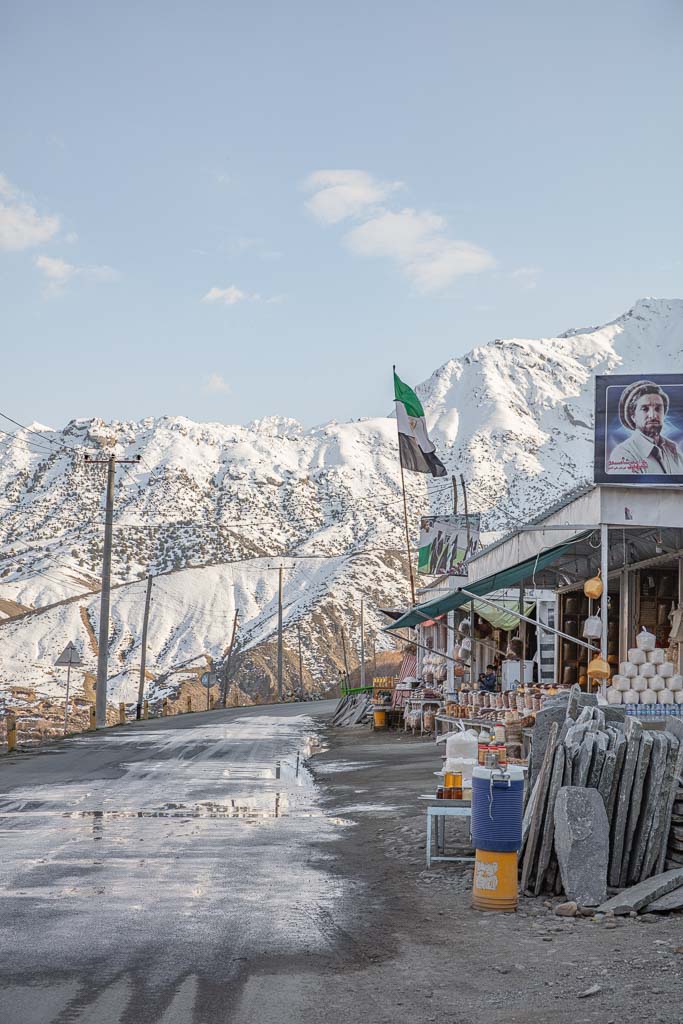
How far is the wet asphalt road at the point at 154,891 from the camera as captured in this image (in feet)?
21.4

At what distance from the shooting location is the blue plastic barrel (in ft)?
29.5

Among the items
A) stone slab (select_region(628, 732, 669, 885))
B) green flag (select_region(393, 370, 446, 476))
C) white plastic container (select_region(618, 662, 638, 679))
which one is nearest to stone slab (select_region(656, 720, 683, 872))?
stone slab (select_region(628, 732, 669, 885))

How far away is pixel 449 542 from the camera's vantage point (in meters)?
35.6

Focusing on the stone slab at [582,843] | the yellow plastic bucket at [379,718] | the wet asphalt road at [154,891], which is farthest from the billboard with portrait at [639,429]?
the yellow plastic bucket at [379,718]

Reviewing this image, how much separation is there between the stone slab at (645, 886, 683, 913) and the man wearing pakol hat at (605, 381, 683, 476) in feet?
27.2

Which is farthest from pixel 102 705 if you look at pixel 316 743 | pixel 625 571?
pixel 625 571

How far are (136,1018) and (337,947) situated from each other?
79.5 inches

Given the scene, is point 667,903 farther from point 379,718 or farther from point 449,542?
point 449,542

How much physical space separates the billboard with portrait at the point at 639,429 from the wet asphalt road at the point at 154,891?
6.25m

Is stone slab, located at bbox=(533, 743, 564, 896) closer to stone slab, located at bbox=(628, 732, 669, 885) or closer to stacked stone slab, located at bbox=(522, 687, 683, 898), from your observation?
stacked stone slab, located at bbox=(522, 687, 683, 898)

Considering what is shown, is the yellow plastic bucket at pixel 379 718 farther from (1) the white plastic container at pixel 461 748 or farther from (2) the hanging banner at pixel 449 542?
(1) the white plastic container at pixel 461 748

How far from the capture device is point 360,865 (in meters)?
11.2

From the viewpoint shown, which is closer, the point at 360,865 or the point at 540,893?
the point at 540,893

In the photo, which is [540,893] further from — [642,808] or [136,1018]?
[136,1018]
